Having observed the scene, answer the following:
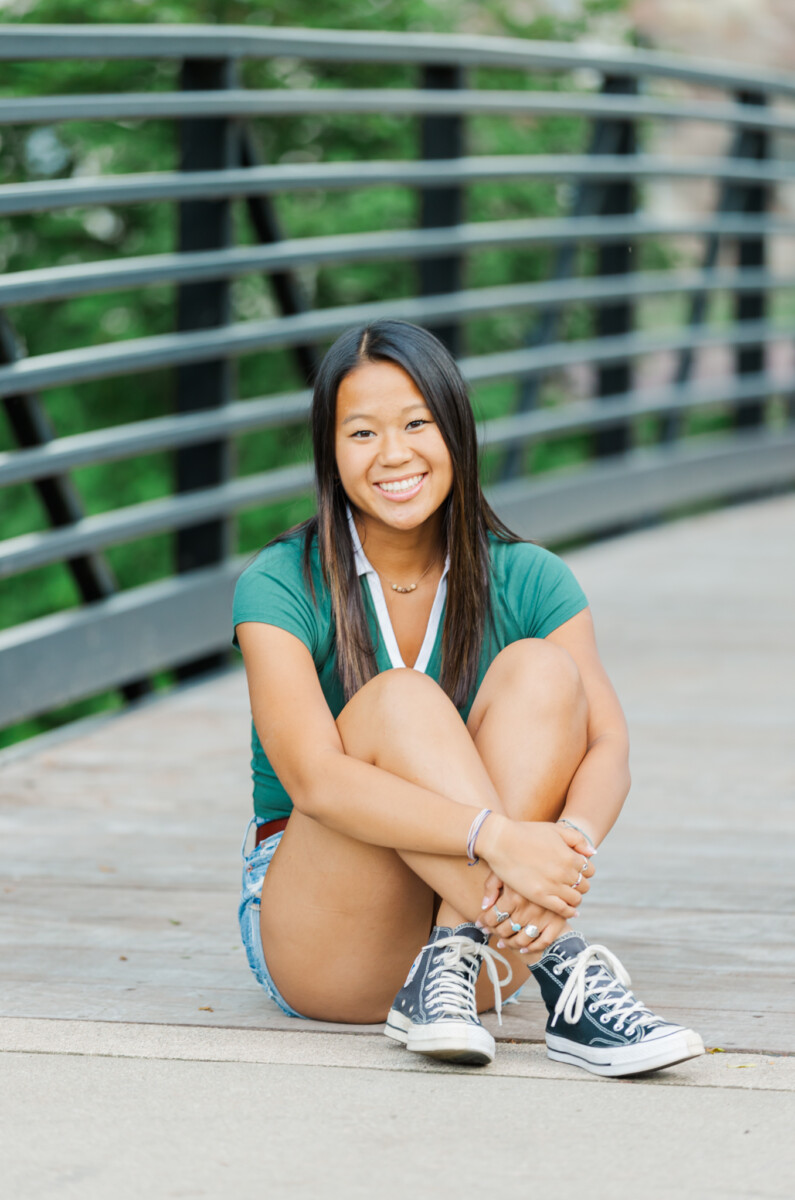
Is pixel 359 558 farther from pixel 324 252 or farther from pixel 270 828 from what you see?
pixel 324 252

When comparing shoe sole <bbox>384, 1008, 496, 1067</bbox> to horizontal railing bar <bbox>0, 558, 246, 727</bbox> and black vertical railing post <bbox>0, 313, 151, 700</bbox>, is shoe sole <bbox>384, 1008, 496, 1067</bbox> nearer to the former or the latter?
horizontal railing bar <bbox>0, 558, 246, 727</bbox>

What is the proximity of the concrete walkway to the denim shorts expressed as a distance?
0.11ft

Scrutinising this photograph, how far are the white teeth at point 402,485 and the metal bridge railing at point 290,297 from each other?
1.61 metres

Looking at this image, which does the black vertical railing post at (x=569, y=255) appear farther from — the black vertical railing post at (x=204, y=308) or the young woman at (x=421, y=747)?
the young woman at (x=421, y=747)

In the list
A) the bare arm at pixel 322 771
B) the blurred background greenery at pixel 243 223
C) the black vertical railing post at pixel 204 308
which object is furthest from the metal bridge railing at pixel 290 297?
the blurred background greenery at pixel 243 223

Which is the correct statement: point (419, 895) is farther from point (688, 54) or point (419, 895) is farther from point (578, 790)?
point (688, 54)

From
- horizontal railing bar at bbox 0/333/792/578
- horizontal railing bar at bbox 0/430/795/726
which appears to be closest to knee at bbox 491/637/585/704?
horizontal railing bar at bbox 0/333/792/578

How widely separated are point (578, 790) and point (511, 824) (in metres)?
0.19

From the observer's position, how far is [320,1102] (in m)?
2.13

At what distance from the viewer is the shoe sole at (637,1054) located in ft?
7.21

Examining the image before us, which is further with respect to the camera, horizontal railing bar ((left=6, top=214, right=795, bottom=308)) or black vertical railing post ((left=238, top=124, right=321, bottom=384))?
black vertical railing post ((left=238, top=124, right=321, bottom=384))

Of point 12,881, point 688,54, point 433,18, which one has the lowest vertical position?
point 12,881

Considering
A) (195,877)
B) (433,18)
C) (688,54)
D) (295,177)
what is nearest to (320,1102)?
(195,877)

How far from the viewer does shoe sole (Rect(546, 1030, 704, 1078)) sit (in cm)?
220
